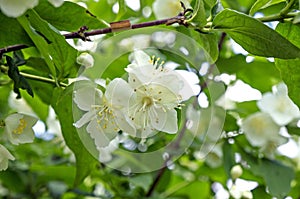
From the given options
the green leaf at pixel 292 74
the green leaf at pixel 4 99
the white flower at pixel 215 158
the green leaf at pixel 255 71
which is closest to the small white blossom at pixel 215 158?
the white flower at pixel 215 158

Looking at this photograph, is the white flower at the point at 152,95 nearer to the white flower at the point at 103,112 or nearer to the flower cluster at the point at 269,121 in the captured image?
the white flower at the point at 103,112

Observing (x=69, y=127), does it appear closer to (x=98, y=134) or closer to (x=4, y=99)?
(x=98, y=134)

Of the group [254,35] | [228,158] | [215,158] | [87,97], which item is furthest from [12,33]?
[215,158]

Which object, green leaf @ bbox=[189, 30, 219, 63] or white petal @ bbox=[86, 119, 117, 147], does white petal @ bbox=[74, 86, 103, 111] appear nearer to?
white petal @ bbox=[86, 119, 117, 147]

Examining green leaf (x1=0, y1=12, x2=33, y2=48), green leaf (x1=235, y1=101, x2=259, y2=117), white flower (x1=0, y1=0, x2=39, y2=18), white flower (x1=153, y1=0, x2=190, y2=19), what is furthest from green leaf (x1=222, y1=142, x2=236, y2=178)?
white flower (x1=0, y1=0, x2=39, y2=18)

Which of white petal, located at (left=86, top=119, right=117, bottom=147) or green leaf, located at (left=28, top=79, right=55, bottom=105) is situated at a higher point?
white petal, located at (left=86, top=119, right=117, bottom=147)
